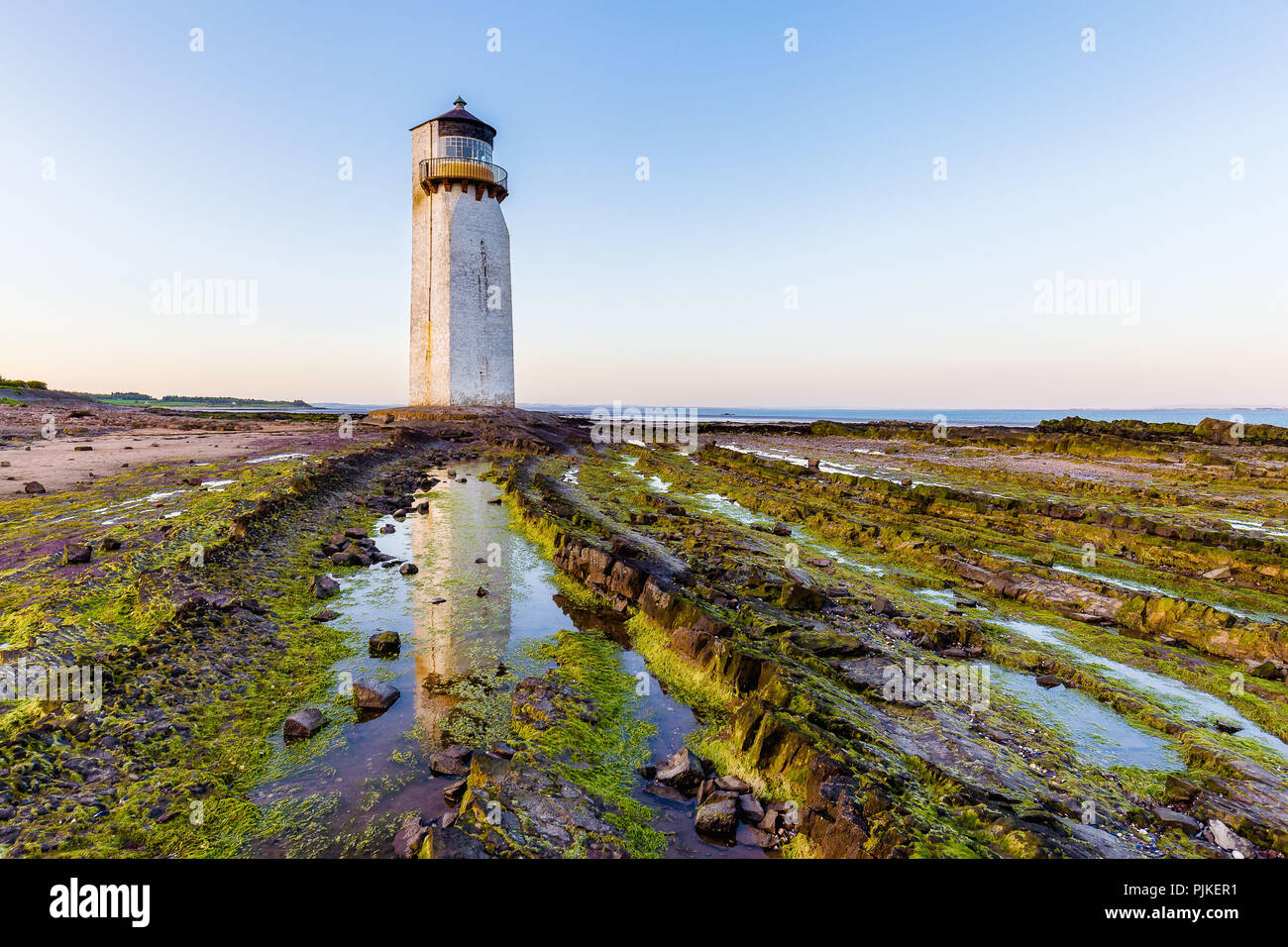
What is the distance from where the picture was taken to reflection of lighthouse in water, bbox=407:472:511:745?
6.27m

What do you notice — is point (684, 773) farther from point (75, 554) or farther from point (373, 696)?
point (75, 554)

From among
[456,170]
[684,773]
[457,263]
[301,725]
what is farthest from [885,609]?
[456,170]

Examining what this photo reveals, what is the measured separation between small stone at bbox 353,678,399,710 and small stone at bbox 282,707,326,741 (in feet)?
1.58

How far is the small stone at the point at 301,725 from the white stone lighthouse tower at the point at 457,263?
38.7 metres

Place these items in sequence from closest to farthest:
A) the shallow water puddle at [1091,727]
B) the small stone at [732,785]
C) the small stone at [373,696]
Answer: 1. the small stone at [732,785]
2. the shallow water puddle at [1091,727]
3. the small stone at [373,696]

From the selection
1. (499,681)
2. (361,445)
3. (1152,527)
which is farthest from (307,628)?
(361,445)

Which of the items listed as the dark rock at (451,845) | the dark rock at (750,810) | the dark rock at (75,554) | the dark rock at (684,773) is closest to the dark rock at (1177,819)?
the dark rock at (750,810)

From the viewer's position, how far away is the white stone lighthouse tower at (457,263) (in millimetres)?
40844

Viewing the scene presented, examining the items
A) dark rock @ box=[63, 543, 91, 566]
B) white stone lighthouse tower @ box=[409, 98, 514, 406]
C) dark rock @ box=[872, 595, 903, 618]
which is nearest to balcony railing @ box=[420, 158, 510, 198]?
white stone lighthouse tower @ box=[409, 98, 514, 406]

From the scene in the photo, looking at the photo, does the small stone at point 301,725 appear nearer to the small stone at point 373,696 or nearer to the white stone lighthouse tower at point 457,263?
the small stone at point 373,696

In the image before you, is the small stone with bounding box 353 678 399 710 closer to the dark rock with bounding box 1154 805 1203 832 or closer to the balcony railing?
the dark rock with bounding box 1154 805 1203 832

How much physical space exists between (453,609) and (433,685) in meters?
2.49
